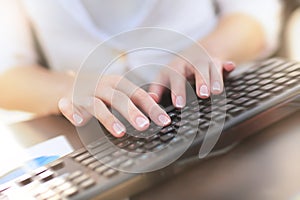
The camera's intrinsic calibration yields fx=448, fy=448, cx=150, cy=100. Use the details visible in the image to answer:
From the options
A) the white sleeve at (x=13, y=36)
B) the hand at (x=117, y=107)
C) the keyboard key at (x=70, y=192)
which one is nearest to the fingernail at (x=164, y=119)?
the hand at (x=117, y=107)

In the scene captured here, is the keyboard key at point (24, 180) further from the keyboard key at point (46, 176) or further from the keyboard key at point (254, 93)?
the keyboard key at point (254, 93)

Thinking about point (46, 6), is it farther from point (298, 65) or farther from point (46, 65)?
point (298, 65)

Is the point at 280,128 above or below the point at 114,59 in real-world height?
below

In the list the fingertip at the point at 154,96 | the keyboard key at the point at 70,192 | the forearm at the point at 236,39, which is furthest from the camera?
the forearm at the point at 236,39

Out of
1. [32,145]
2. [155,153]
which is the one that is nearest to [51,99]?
[32,145]

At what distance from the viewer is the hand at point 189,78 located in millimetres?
435

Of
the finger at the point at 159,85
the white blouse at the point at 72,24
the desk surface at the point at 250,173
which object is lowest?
the desk surface at the point at 250,173

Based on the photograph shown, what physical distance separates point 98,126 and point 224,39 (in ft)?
0.79

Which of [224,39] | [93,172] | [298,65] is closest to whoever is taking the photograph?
[93,172]

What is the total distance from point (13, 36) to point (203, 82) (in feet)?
0.75

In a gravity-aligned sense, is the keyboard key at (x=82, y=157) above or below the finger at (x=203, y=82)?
below

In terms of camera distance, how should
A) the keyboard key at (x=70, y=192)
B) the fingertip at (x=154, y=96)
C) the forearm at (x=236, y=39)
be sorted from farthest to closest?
the forearm at (x=236, y=39) < the fingertip at (x=154, y=96) < the keyboard key at (x=70, y=192)

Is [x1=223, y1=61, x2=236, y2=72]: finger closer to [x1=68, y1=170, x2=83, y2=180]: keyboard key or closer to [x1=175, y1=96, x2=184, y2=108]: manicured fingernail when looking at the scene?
[x1=175, y1=96, x2=184, y2=108]: manicured fingernail

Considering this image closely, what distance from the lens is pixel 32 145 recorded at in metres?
0.43
